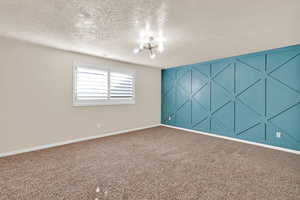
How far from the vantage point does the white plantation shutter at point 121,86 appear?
4.62m

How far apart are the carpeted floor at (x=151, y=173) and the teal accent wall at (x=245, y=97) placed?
570 millimetres

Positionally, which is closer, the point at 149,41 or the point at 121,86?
the point at 149,41

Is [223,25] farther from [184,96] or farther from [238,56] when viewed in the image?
[184,96]

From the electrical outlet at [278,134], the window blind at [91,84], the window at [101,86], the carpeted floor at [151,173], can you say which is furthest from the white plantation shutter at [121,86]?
the electrical outlet at [278,134]

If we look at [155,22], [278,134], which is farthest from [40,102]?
[278,134]

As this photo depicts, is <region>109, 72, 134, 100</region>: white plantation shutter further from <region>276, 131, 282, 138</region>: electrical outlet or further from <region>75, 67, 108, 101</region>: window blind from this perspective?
<region>276, 131, 282, 138</region>: electrical outlet

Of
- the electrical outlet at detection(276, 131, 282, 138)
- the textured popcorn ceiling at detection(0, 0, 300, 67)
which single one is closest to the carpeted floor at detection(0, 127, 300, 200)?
the electrical outlet at detection(276, 131, 282, 138)

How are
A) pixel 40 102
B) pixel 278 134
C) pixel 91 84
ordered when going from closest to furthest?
pixel 40 102
pixel 278 134
pixel 91 84

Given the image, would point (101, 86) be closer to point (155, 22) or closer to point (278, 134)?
point (155, 22)

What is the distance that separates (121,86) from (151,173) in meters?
3.18

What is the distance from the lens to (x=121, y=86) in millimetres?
4832

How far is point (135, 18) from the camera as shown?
81.6 inches

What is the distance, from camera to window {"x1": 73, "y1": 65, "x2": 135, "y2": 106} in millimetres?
3934

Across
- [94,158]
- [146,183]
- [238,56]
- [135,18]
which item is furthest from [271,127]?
[94,158]
